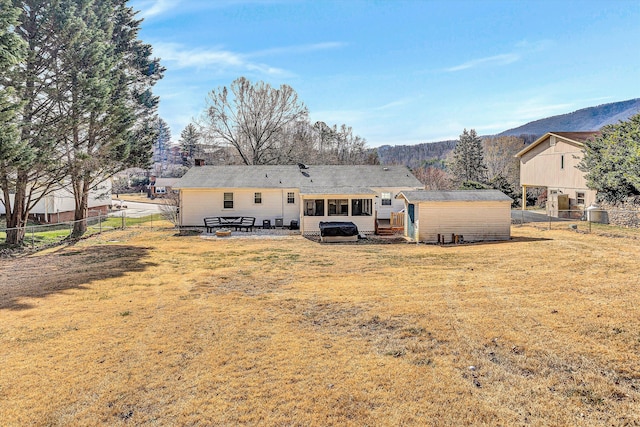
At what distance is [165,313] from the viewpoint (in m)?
8.13

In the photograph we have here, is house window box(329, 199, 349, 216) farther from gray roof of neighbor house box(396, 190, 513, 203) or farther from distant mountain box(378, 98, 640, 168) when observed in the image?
distant mountain box(378, 98, 640, 168)

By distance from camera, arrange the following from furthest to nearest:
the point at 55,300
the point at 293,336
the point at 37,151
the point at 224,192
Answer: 1. the point at 224,192
2. the point at 37,151
3. the point at 55,300
4. the point at 293,336

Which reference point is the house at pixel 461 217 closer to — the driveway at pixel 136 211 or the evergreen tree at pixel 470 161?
the driveway at pixel 136 211

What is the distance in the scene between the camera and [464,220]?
18953mm

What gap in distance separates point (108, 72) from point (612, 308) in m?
23.1

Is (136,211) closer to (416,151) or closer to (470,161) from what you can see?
(470,161)

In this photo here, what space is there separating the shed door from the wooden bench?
969cm

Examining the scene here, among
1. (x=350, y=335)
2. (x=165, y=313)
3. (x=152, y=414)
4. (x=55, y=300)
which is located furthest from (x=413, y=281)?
(x=55, y=300)

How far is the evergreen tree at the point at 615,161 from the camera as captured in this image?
21.4 metres

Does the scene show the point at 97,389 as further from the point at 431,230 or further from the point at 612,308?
the point at 431,230

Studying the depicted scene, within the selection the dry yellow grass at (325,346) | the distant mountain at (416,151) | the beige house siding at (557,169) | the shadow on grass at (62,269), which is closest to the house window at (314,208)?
the shadow on grass at (62,269)

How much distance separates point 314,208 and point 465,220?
334 inches

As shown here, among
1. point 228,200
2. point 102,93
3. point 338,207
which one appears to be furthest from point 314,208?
point 102,93

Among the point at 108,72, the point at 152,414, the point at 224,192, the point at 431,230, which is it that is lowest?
the point at 152,414
